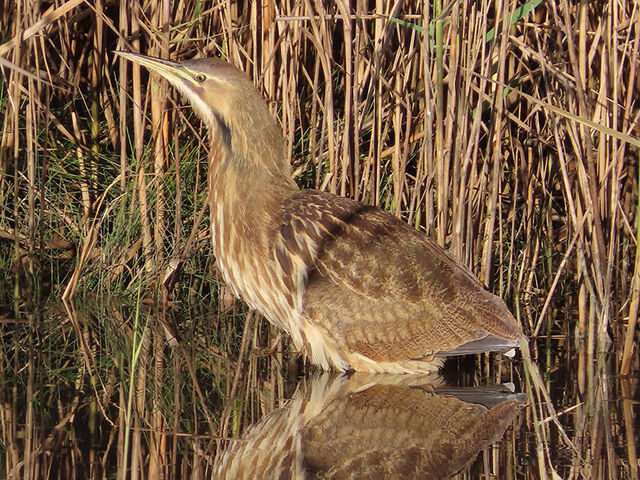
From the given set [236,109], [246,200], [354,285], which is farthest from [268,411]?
[236,109]

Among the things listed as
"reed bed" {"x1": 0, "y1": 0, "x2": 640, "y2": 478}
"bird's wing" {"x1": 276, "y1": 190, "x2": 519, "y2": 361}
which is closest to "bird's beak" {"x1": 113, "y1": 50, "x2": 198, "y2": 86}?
"reed bed" {"x1": 0, "y1": 0, "x2": 640, "y2": 478}

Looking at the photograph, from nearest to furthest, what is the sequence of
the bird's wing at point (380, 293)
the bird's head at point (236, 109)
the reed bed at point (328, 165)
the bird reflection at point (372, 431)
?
1. the bird reflection at point (372, 431)
2. the bird's wing at point (380, 293)
3. the reed bed at point (328, 165)
4. the bird's head at point (236, 109)

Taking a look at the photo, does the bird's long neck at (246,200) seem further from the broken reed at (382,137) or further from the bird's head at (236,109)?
the broken reed at (382,137)

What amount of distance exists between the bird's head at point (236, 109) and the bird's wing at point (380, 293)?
0.30m

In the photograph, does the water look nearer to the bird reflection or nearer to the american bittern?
the bird reflection

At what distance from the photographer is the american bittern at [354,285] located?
3.67 m

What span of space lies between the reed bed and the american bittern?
190mm

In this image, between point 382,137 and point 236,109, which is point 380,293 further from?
point 382,137

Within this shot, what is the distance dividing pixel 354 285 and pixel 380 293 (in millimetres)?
92

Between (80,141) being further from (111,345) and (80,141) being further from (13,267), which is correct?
(111,345)

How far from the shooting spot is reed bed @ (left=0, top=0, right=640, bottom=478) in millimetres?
3783

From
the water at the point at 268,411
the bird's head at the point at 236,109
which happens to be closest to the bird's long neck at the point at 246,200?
the bird's head at the point at 236,109

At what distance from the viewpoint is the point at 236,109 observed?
12.8 ft

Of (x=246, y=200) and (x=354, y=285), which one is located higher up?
(x=246, y=200)
